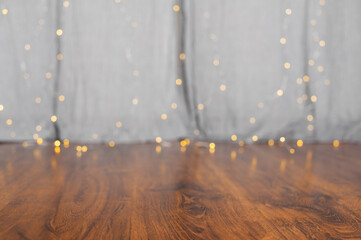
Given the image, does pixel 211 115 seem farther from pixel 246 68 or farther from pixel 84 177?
pixel 84 177

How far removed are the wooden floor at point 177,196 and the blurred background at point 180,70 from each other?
460 millimetres

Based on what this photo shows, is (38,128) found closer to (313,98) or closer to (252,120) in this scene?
(252,120)

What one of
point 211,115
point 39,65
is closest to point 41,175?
point 39,65

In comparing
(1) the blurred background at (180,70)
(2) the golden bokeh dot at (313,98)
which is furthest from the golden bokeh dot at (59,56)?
(2) the golden bokeh dot at (313,98)

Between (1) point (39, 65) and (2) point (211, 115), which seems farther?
(2) point (211, 115)

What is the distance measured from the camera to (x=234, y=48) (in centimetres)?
233

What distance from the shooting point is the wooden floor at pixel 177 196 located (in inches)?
32.7

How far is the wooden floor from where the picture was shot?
831mm

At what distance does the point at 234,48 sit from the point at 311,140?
0.78m

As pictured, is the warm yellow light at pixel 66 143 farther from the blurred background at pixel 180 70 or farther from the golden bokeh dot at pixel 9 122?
the golden bokeh dot at pixel 9 122

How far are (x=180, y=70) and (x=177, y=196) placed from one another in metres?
1.34

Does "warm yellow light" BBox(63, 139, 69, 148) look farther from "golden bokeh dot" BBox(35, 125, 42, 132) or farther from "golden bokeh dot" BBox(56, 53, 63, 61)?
"golden bokeh dot" BBox(56, 53, 63, 61)

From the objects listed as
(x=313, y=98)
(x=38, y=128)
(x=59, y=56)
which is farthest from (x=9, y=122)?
(x=313, y=98)

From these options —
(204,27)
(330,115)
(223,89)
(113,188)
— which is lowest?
(113,188)
